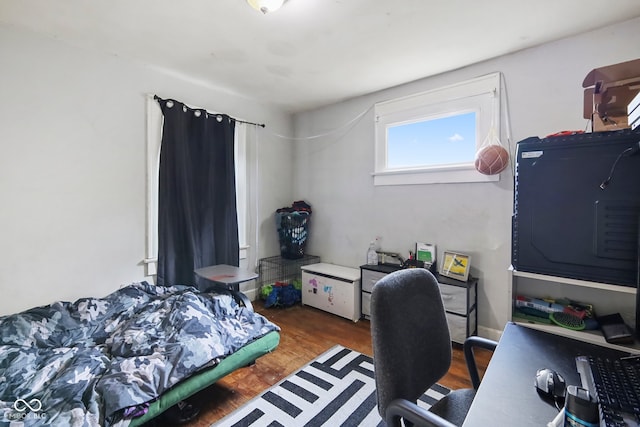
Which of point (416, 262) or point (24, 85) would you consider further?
point (416, 262)

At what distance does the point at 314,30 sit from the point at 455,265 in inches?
83.6

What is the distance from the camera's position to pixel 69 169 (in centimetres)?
213

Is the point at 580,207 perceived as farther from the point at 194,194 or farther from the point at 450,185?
the point at 194,194

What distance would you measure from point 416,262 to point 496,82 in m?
1.64

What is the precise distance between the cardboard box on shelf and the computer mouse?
1295mm

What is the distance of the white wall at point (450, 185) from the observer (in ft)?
6.71

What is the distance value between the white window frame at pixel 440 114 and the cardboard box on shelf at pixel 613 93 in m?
0.84

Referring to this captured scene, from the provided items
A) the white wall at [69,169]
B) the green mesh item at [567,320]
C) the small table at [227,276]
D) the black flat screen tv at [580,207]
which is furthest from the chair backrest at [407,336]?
the white wall at [69,169]

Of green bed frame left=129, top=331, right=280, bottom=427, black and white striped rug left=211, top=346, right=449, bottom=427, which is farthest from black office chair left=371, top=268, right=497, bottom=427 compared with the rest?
green bed frame left=129, top=331, right=280, bottom=427

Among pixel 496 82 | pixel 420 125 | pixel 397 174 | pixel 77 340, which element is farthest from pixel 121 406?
pixel 496 82

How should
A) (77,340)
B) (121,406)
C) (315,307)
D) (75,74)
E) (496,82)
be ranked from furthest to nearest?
(315,307) < (496,82) < (75,74) < (77,340) < (121,406)

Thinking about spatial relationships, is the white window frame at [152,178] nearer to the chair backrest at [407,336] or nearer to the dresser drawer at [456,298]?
the chair backrest at [407,336]

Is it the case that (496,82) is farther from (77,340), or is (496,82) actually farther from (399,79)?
(77,340)

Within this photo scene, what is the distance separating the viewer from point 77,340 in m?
1.76
